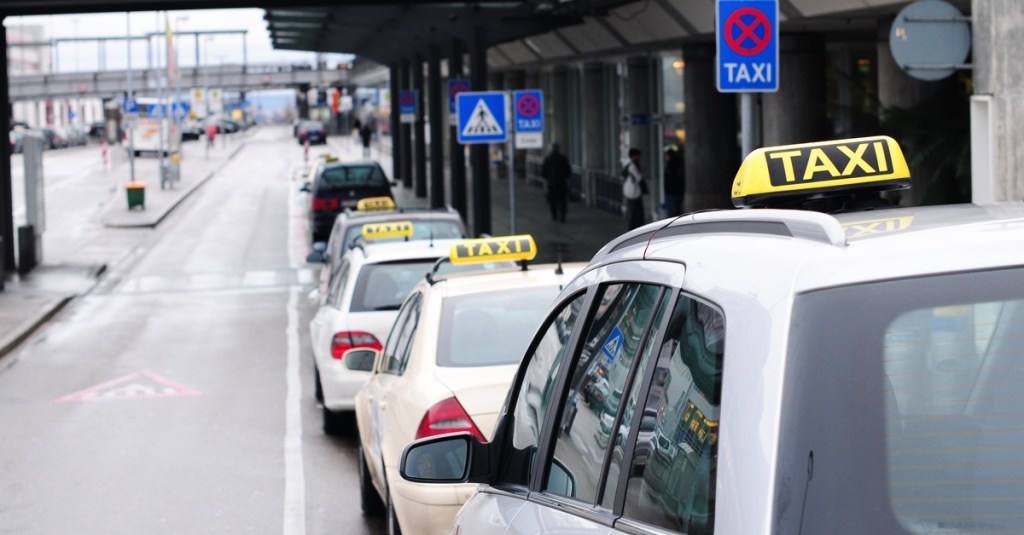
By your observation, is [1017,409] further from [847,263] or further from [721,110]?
[721,110]

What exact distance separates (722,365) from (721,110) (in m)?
26.9

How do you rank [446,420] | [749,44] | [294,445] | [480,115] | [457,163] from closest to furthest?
[446,420] → [749,44] → [294,445] → [480,115] → [457,163]

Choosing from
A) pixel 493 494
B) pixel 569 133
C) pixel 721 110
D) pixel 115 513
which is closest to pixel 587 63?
pixel 569 133

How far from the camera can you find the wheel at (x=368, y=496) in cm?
892

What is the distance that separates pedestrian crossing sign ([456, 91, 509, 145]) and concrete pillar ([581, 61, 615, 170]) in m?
19.2

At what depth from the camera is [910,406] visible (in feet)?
7.16

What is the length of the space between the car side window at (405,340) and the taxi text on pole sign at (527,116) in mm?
11707

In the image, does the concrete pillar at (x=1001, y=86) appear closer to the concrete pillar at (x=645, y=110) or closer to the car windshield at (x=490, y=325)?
the car windshield at (x=490, y=325)

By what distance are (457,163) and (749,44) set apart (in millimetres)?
21184

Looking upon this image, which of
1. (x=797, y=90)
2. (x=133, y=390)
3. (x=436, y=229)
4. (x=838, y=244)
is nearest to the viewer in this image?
(x=838, y=244)

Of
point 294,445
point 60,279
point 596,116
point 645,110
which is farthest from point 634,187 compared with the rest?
point 294,445

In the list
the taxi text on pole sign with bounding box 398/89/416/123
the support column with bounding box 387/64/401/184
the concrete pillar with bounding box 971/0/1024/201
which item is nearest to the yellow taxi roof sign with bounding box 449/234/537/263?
the concrete pillar with bounding box 971/0/1024/201

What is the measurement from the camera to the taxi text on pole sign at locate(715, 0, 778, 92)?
1052cm

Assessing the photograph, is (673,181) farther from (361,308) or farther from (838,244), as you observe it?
(838,244)
